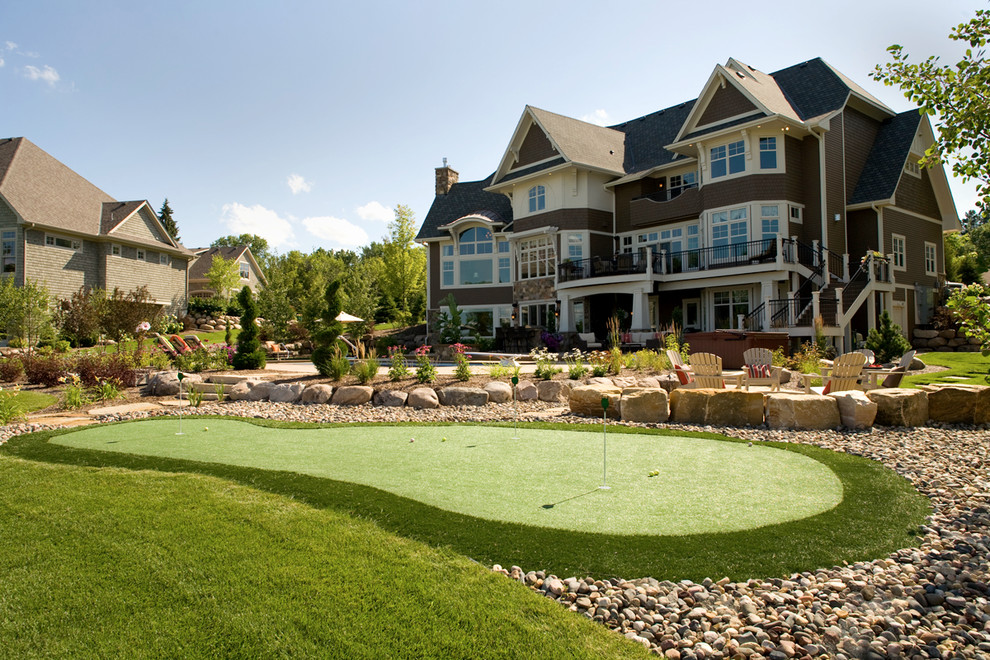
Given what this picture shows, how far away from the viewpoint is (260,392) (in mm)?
11828

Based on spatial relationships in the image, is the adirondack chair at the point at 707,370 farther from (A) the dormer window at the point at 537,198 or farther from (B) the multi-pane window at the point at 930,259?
(B) the multi-pane window at the point at 930,259

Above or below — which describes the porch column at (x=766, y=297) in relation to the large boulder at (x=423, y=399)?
above

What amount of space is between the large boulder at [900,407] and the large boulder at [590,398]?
3.51 m

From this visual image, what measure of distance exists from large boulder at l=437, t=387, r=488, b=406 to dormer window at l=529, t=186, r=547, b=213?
18.2 meters

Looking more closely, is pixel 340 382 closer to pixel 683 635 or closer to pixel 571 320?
pixel 683 635

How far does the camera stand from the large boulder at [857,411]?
25.4 ft

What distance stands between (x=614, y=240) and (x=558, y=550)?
24696 millimetres

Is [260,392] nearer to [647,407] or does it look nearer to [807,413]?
[647,407]

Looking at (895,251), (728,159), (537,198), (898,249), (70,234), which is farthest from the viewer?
(70,234)

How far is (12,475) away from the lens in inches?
212

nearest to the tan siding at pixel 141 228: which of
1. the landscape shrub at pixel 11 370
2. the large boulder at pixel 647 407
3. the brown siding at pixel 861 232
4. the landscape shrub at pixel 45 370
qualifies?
the landscape shrub at pixel 11 370

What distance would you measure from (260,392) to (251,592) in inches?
369

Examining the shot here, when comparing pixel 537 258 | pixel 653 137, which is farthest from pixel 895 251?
pixel 537 258

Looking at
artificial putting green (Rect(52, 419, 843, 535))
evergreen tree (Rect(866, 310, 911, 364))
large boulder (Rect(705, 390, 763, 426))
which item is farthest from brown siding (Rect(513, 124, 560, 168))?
artificial putting green (Rect(52, 419, 843, 535))
